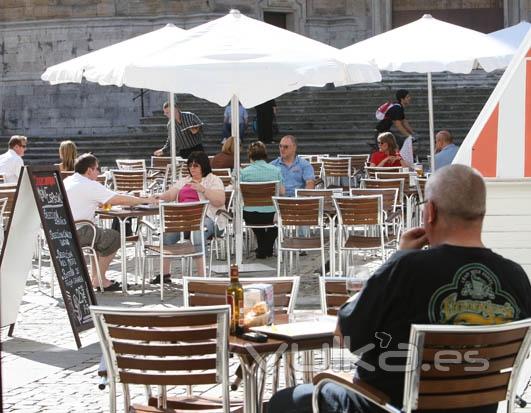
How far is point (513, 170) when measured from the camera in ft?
22.4

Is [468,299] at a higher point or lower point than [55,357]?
higher

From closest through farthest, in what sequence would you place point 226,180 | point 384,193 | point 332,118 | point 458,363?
point 458,363 < point 384,193 < point 226,180 < point 332,118

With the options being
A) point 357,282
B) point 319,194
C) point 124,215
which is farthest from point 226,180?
point 357,282

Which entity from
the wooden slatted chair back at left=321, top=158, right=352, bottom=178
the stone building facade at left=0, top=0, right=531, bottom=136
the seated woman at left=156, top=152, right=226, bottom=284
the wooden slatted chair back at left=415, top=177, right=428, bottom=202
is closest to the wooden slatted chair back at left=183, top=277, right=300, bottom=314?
the seated woman at left=156, top=152, right=226, bottom=284

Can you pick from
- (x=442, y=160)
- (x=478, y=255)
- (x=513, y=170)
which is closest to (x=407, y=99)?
(x=442, y=160)

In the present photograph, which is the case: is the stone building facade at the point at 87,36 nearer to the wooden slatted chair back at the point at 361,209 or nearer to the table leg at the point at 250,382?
the wooden slatted chair back at the point at 361,209

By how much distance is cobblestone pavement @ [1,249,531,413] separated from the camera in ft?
23.8

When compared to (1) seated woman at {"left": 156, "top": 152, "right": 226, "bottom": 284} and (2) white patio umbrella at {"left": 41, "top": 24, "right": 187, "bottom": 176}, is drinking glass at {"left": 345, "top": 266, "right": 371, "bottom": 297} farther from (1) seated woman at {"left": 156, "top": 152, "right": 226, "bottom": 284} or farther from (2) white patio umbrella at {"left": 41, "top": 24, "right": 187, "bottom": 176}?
(1) seated woman at {"left": 156, "top": 152, "right": 226, "bottom": 284}

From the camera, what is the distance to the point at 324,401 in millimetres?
4746

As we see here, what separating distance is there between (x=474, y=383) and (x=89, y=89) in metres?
26.5

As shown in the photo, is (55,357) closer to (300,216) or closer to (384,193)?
(300,216)

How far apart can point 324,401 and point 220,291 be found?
60.7 inches

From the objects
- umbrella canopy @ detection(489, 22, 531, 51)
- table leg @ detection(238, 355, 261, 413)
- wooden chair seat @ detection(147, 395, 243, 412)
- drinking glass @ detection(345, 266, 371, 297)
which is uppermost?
umbrella canopy @ detection(489, 22, 531, 51)

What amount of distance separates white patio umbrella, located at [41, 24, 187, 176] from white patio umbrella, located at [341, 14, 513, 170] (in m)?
2.19
